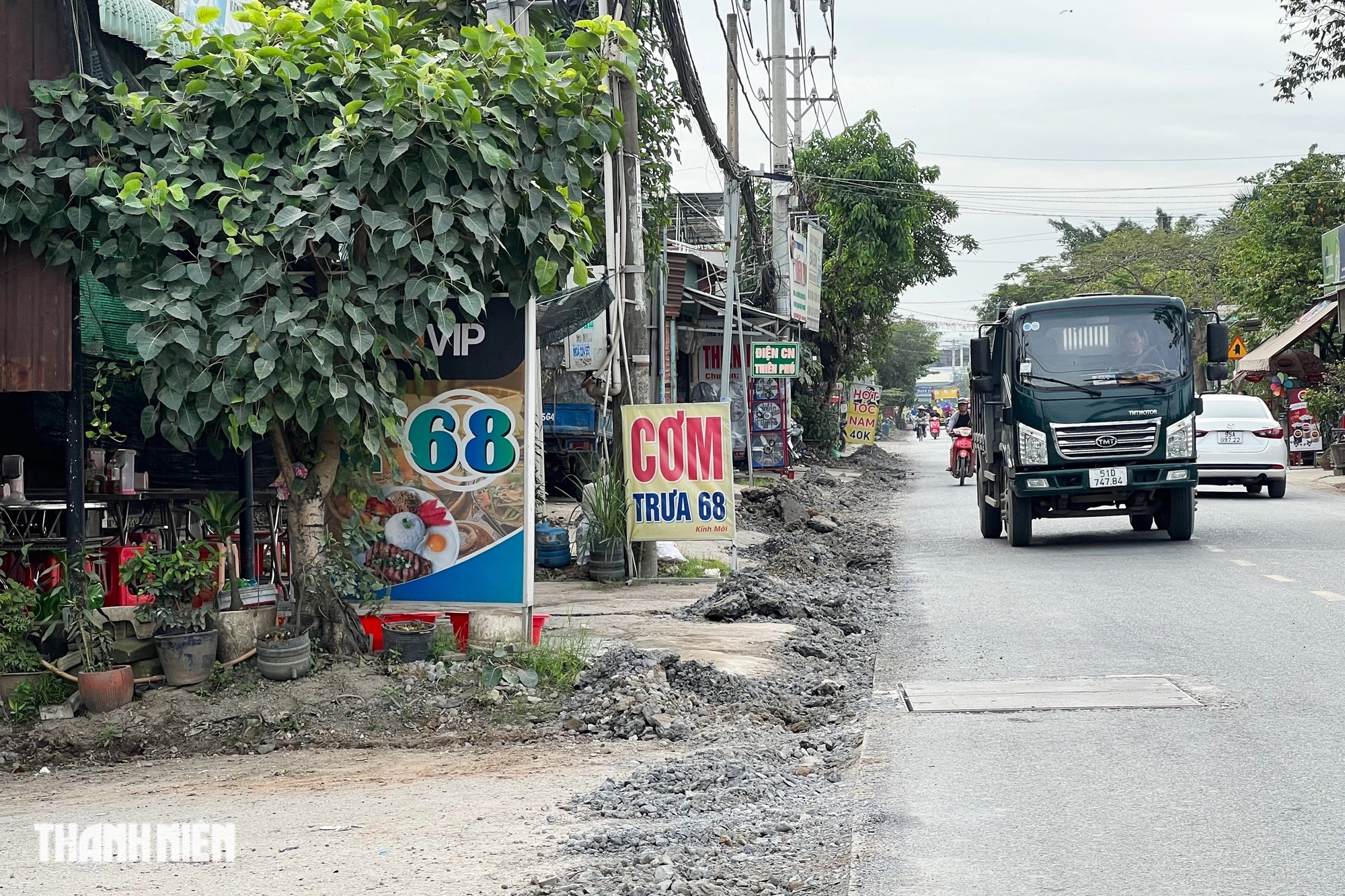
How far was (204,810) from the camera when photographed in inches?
222

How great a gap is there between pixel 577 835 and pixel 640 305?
8.84m

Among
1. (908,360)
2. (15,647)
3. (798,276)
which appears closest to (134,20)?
(15,647)

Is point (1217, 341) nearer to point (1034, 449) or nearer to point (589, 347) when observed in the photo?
point (1034, 449)

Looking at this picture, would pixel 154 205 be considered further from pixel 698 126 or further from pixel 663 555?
pixel 698 126

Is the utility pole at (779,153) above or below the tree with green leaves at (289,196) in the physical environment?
above

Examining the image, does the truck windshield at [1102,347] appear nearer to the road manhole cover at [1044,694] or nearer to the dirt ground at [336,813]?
the road manhole cover at [1044,694]

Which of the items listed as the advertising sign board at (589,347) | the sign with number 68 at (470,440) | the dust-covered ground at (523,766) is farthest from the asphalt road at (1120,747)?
the advertising sign board at (589,347)

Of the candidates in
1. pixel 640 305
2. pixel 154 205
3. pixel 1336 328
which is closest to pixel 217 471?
pixel 154 205

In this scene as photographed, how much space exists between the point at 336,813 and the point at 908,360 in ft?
393

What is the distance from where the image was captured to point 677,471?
12656mm

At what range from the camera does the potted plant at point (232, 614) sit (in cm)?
764

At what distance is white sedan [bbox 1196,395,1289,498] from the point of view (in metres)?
21.9

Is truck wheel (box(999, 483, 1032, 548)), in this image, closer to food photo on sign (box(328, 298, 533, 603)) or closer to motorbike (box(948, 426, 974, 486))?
food photo on sign (box(328, 298, 533, 603))

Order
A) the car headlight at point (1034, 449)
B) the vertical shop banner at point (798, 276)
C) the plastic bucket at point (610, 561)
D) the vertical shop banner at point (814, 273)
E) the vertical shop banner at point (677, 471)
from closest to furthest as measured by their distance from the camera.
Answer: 1. the vertical shop banner at point (677, 471)
2. the plastic bucket at point (610, 561)
3. the car headlight at point (1034, 449)
4. the vertical shop banner at point (798, 276)
5. the vertical shop banner at point (814, 273)
